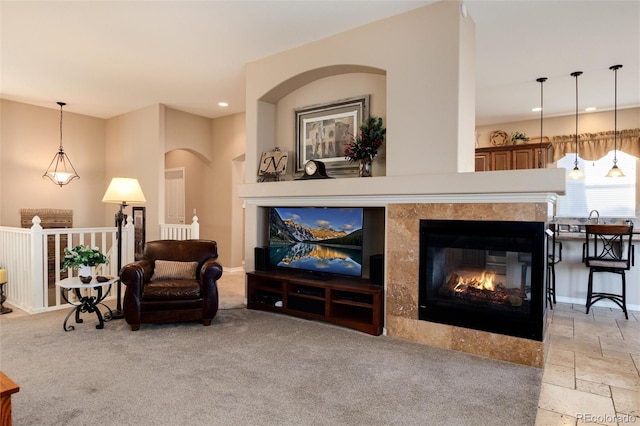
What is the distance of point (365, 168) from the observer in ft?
12.7

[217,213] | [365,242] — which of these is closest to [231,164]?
[217,213]

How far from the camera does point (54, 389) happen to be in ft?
8.15

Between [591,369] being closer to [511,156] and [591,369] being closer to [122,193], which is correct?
[511,156]

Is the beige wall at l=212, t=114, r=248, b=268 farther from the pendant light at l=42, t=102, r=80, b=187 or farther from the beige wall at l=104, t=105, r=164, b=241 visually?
the pendant light at l=42, t=102, r=80, b=187

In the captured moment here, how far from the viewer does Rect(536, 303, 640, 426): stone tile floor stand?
2.30 m

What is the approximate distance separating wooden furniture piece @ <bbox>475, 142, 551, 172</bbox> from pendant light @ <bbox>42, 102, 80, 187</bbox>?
23.9ft

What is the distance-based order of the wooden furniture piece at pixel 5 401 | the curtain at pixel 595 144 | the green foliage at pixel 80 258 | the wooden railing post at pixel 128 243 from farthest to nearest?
1. the curtain at pixel 595 144
2. the wooden railing post at pixel 128 243
3. the green foliage at pixel 80 258
4. the wooden furniture piece at pixel 5 401

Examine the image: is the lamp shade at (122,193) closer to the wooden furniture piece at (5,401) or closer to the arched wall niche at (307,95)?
the arched wall niche at (307,95)

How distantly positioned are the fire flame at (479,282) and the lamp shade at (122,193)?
3.65 metres

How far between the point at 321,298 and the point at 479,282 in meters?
1.55

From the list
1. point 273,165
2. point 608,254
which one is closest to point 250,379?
point 273,165

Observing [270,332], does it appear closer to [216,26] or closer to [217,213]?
[216,26]

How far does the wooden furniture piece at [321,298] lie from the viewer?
365cm

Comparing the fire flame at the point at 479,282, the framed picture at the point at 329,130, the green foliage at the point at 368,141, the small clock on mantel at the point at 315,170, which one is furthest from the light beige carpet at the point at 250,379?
the framed picture at the point at 329,130
